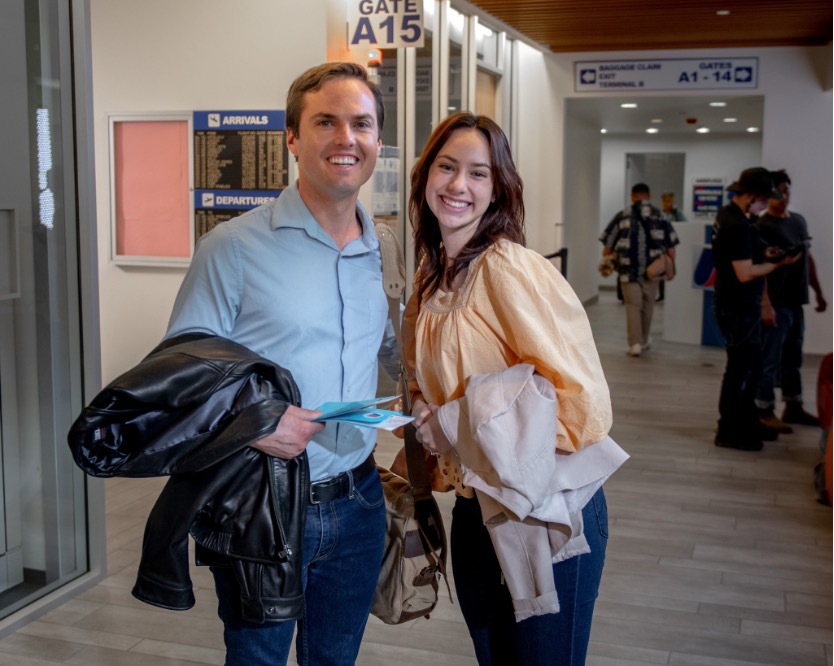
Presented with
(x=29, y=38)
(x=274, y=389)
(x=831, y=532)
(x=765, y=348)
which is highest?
(x=29, y=38)

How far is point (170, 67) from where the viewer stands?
22.7 feet

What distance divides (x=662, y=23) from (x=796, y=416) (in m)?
4.86

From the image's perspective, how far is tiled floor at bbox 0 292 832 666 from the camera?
357 cm

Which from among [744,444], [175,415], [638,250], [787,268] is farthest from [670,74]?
[175,415]

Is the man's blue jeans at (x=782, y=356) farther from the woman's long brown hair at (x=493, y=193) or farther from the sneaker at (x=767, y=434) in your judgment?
the woman's long brown hair at (x=493, y=193)

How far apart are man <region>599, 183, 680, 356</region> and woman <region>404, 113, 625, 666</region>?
8.90m

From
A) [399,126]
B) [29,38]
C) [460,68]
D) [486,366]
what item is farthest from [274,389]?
[460,68]

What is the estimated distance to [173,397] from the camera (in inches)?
67.4

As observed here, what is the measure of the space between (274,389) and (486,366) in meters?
0.42

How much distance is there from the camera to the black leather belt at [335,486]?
6.61 feet

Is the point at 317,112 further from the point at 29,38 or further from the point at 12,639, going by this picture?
the point at 12,639

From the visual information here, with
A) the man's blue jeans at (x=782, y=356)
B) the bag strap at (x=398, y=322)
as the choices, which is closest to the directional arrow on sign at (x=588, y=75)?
the man's blue jeans at (x=782, y=356)

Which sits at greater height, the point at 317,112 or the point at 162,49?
the point at 162,49

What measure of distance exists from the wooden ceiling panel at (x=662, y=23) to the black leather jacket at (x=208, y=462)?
321 inches
